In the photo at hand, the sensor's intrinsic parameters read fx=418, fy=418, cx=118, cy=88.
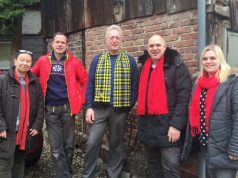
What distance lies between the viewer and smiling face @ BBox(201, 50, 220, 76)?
12.6 feet

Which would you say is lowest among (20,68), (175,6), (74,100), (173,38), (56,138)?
(56,138)

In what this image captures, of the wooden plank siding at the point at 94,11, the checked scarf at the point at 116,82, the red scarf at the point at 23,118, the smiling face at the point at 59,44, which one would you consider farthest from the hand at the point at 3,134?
the wooden plank siding at the point at 94,11

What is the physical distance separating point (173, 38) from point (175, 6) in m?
0.38

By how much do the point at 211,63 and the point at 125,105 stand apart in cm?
133

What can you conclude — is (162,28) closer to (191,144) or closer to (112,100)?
(112,100)

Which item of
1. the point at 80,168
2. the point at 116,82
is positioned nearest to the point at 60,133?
the point at 116,82

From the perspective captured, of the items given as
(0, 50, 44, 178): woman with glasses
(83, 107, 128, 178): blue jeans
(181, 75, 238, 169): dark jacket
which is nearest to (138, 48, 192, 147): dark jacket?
(181, 75, 238, 169): dark jacket

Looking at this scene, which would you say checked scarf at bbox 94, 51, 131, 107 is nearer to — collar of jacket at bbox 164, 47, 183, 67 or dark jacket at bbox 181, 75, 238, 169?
collar of jacket at bbox 164, 47, 183, 67

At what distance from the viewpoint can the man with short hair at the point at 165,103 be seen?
4176 mm

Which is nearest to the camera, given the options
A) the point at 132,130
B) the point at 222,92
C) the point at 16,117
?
the point at 222,92

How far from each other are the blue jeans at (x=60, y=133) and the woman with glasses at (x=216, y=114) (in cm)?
178

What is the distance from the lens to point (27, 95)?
15.3 ft

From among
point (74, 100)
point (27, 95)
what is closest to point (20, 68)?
point (27, 95)

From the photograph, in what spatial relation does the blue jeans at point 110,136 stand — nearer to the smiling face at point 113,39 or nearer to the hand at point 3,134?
the smiling face at point 113,39
